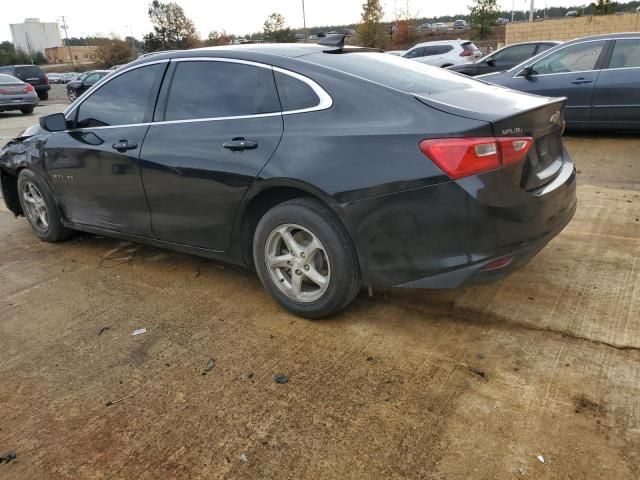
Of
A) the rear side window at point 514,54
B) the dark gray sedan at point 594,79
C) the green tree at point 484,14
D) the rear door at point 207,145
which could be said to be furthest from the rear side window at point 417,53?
the green tree at point 484,14

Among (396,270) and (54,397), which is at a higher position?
(396,270)

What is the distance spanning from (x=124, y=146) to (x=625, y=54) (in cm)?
737

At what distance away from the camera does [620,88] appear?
7723 mm

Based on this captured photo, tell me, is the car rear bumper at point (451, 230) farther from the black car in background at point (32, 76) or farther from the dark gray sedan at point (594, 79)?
the black car in background at point (32, 76)

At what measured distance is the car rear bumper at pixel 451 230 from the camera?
2650mm

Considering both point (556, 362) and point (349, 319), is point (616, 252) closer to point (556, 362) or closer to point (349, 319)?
point (556, 362)

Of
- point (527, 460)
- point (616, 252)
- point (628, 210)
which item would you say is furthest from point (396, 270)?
point (628, 210)

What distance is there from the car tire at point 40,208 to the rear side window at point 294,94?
2.68 m

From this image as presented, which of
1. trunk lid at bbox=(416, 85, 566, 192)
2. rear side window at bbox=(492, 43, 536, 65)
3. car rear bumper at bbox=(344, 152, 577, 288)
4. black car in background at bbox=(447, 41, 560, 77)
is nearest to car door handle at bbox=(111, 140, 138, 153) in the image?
car rear bumper at bbox=(344, 152, 577, 288)

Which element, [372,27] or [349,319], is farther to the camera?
[372,27]

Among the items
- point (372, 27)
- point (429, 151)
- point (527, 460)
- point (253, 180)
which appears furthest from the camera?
point (372, 27)

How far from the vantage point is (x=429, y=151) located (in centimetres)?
266

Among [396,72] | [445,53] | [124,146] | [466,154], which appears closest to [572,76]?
[396,72]

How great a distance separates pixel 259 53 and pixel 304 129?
29.4 inches
